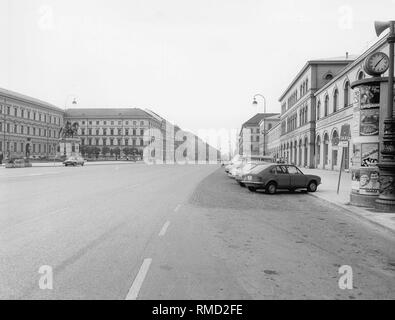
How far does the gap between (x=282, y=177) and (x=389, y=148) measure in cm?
689

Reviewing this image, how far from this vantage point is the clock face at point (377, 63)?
37.7 ft

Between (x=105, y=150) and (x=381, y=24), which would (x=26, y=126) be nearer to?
(x=105, y=150)

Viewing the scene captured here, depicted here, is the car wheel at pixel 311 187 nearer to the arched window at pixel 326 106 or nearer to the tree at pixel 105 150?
the arched window at pixel 326 106

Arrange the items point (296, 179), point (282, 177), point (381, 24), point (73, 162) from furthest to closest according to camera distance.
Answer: point (73, 162)
point (296, 179)
point (282, 177)
point (381, 24)

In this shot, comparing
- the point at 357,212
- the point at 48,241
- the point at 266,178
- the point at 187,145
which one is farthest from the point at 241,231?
the point at 187,145

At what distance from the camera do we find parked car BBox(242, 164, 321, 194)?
17094 mm

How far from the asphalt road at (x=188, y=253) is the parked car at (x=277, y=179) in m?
5.96

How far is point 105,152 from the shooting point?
120 metres

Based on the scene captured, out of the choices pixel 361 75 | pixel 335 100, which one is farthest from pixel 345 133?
pixel 335 100

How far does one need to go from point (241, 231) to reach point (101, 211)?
4.45 m

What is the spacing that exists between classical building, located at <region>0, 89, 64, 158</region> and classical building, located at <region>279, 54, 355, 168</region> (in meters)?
58.0

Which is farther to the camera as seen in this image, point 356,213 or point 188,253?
point 356,213

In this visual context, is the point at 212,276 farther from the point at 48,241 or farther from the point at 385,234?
the point at 385,234
